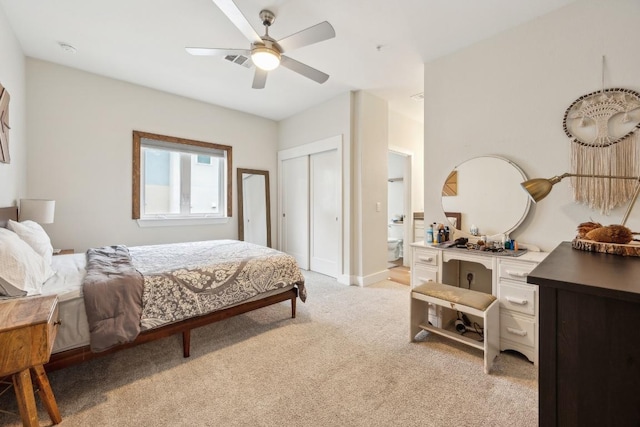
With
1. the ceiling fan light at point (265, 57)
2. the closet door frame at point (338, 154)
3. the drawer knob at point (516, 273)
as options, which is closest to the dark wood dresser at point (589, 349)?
the drawer knob at point (516, 273)

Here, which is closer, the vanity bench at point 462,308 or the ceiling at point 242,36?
the vanity bench at point 462,308

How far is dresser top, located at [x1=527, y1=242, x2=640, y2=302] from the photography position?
69cm

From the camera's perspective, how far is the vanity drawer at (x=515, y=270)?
1991mm

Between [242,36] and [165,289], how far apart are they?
237 cm

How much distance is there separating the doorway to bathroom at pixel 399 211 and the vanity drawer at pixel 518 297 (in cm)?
234

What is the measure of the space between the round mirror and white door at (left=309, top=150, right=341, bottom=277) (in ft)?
5.68

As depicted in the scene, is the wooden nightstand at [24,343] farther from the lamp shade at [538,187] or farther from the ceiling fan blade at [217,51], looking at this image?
the lamp shade at [538,187]

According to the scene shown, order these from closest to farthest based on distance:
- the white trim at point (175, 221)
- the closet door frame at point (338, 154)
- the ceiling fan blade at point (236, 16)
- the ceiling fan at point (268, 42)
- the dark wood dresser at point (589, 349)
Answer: the dark wood dresser at point (589, 349)
the ceiling fan blade at point (236, 16)
the ceiling fan at point (268, 42)
the white trim at point (175, 221)
the closet door frame at point (338, 154)

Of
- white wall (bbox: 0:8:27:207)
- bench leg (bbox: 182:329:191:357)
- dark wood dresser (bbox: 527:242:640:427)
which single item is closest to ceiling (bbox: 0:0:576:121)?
white wall (bbox: 0:8:27:207)

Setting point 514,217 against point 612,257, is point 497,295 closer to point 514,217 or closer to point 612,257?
point 514,217

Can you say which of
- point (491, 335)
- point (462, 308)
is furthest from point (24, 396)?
point (491, 335)

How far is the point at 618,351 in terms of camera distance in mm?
690

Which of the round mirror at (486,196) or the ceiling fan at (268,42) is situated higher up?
the ceiling fan at (268,42)

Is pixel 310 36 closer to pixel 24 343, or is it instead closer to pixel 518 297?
pixel 24 343
